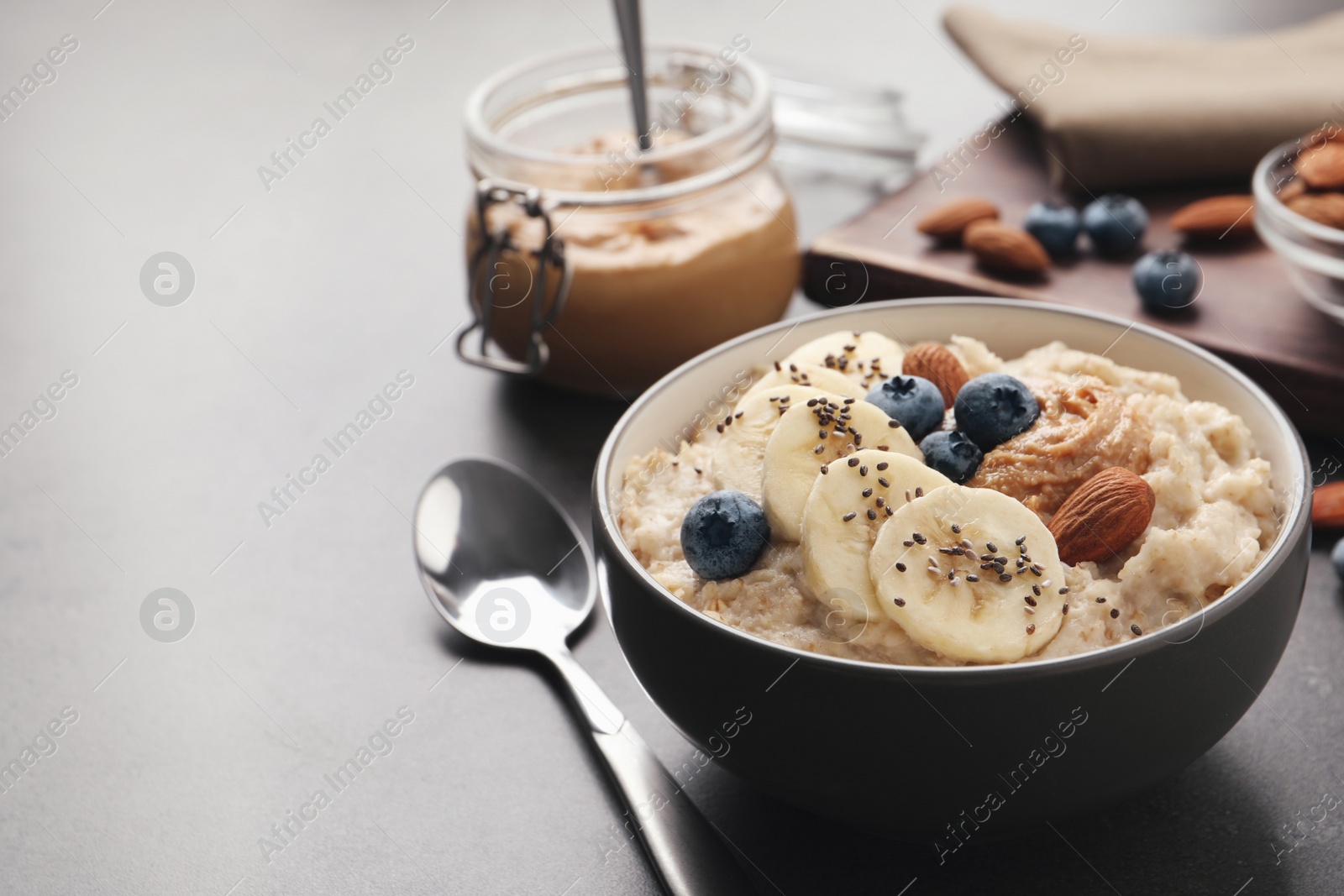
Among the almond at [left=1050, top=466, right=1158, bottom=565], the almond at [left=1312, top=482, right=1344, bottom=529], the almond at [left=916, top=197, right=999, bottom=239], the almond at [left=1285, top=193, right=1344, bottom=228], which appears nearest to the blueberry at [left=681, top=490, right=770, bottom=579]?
the almond at [left=1050, top=466, right=1158, bottom=565]

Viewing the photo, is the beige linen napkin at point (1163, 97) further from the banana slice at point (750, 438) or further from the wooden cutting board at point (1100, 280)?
the banana slice at point (750, 438)

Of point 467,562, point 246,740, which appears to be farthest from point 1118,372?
point 246,740

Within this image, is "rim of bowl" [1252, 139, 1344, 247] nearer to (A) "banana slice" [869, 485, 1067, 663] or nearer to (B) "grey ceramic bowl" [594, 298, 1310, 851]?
(B) "grey ceramic bowl" [594, 298, 1310, 851]

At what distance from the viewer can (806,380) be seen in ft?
4.96

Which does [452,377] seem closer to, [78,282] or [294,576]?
[294,576]

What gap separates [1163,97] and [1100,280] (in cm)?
56

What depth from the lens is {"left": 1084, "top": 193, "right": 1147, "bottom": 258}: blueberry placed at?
7.30ft

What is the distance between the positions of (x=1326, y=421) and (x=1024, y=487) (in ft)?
2.75

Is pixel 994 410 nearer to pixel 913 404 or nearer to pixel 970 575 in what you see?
pixel 913 404

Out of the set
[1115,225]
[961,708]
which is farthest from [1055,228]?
[961,708]

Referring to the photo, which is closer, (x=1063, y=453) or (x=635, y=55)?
(x=1063, y=453)

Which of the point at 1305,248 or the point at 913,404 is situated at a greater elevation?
the point at 913,404

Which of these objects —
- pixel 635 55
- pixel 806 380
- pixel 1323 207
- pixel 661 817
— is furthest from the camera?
pixel 635 55

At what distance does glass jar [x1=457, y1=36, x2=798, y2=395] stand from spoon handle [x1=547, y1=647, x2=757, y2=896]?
2.45 feet
